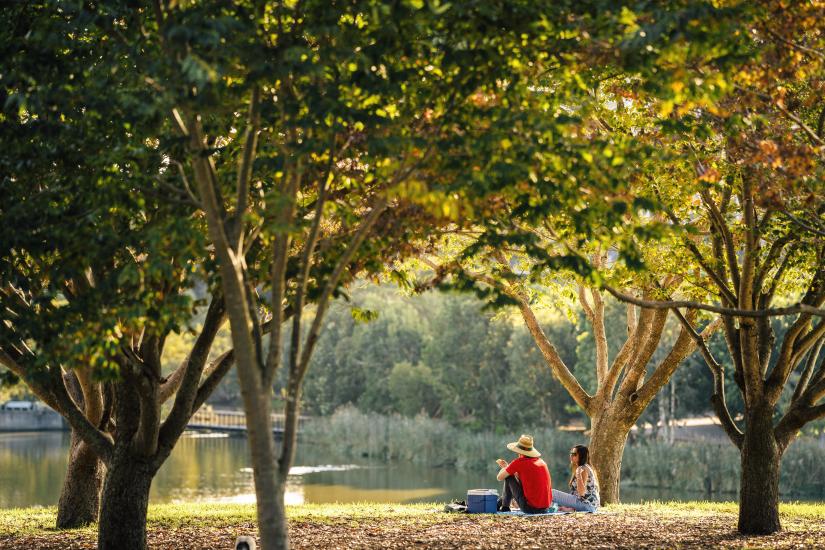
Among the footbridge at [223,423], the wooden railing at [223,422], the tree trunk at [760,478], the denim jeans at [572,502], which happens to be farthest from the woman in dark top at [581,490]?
the wooden railing at [223,422]

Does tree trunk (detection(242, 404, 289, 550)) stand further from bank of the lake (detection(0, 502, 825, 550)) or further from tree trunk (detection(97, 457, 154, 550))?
tree trunk (detection(97, 457, 154, 550))

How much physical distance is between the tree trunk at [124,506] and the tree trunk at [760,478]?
6.97 m

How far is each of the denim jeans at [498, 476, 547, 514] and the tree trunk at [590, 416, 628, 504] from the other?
12.4 ft

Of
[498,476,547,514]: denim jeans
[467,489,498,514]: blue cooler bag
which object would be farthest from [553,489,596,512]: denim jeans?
[467,489,498,514]: blue cooler bag

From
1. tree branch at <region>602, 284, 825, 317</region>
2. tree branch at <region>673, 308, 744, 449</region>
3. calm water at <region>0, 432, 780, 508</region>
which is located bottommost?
calm water at <region>0, 432, 780, 508</region>

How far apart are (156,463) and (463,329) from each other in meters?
39.3

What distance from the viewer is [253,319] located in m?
7.88

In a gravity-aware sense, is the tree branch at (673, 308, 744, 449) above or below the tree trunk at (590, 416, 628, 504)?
above

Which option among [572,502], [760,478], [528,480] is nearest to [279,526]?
[528,480]

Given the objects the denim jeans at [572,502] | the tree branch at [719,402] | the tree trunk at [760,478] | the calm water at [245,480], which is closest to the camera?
the tree trunk at [760,478]

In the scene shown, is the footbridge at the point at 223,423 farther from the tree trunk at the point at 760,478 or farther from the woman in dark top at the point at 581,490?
the tree trunk at the point at 760,478

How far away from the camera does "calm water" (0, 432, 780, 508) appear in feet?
95.8

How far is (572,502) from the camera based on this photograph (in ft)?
44.4

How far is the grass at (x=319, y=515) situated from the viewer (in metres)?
12.7
